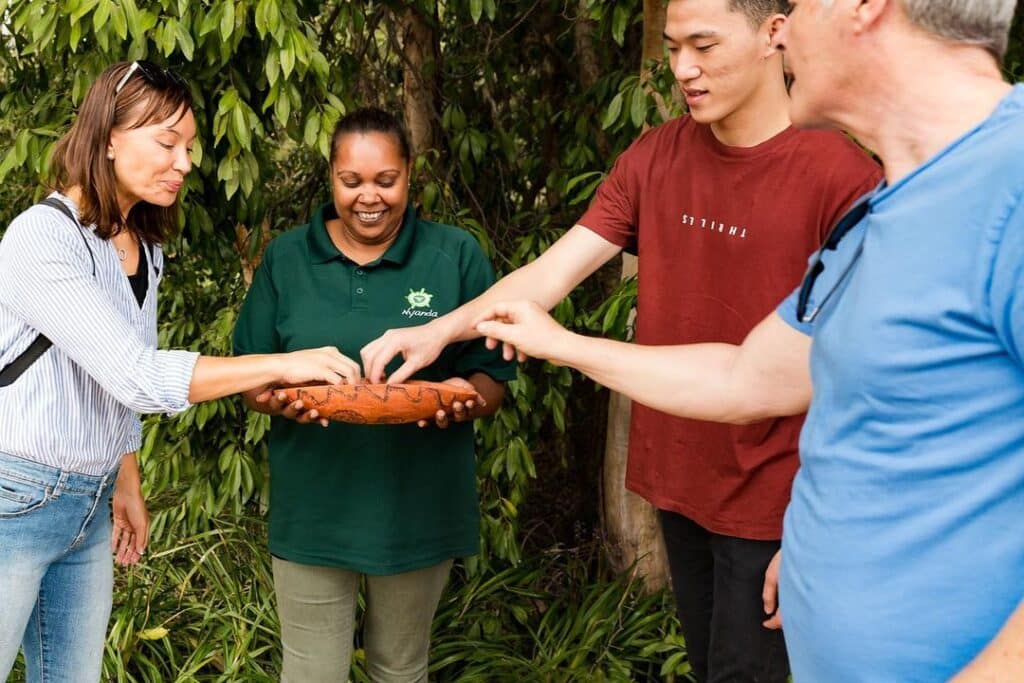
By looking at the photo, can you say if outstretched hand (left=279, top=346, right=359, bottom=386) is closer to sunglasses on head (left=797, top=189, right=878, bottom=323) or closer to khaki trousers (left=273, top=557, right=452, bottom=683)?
khaki trousers (left=273, top=557, right=452, bottom=683)

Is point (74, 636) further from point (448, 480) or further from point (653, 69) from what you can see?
point (653, 69)

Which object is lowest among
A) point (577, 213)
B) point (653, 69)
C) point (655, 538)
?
point (655, 538)

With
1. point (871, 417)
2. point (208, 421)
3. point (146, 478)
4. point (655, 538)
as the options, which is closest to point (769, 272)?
point (871, 417)

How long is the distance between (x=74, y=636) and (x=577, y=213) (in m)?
2.65

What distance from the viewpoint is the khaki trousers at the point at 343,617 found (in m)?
2.78

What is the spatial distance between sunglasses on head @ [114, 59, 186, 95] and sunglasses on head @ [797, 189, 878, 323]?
60.6 inches

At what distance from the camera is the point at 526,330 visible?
219cm

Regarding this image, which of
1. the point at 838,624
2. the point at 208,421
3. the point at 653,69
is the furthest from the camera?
the point at 208,421

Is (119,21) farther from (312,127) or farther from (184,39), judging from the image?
A: (312,127)

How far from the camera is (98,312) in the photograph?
2137 millimetres

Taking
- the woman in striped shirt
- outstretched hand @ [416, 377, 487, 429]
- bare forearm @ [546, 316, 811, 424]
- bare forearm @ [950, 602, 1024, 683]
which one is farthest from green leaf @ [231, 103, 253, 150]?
bare forearm @ [950, 602, 1024, 683]

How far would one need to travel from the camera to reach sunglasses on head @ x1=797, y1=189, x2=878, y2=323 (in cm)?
146

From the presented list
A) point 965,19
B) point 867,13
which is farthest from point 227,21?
point 965,19

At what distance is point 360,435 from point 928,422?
172cm
